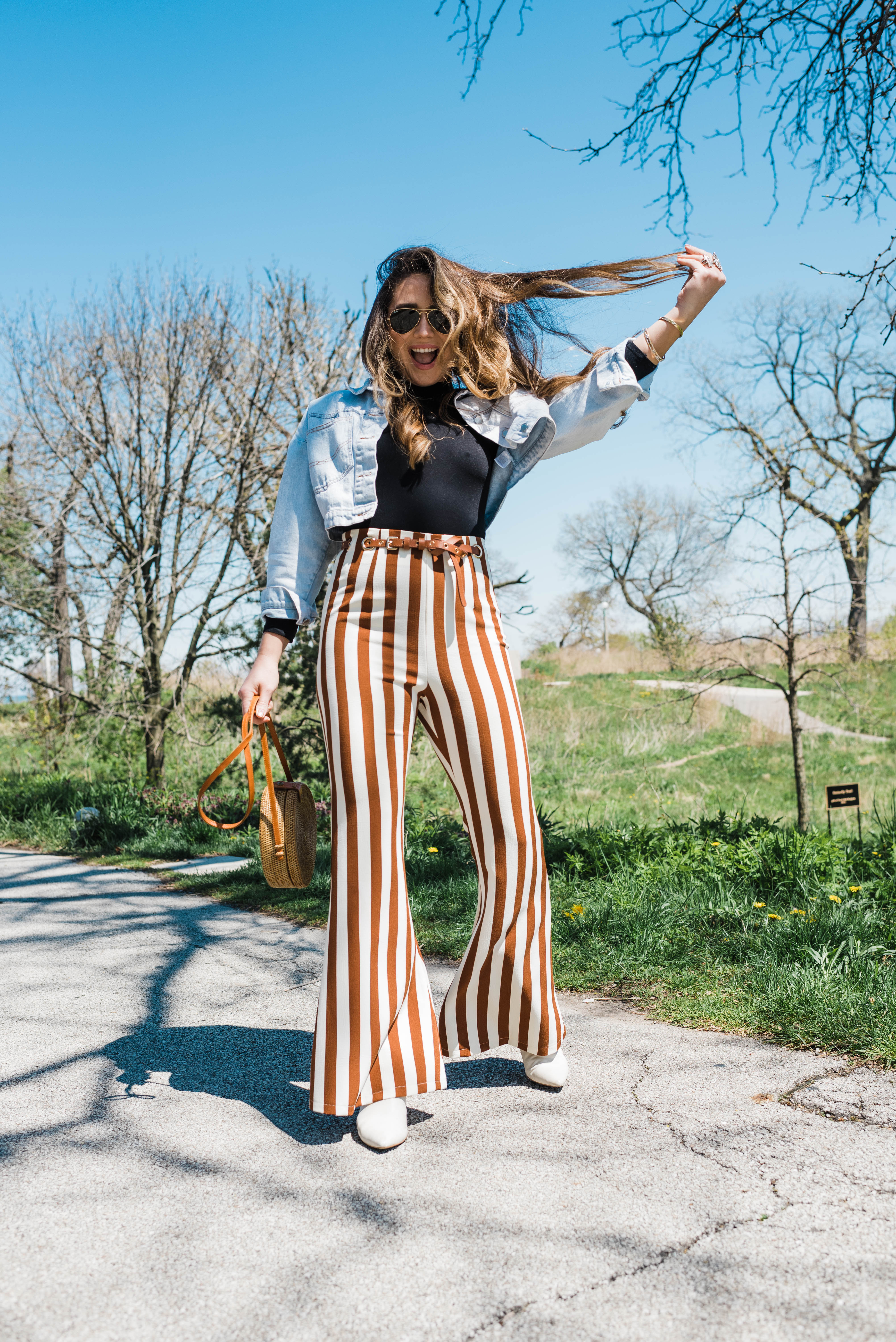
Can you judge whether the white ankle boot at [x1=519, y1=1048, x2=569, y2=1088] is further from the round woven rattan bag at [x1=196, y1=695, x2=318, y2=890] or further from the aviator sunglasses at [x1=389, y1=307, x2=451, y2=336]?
the aviator sunglasses at [x1=389, y1=307, x2=451, y2=336]

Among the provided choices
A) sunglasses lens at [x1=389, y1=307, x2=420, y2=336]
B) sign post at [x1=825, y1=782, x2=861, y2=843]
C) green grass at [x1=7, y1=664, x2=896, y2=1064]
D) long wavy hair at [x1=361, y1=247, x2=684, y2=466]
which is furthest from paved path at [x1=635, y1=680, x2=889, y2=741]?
sunglasses lens at [x1=389, y1=307, x2=420, y2=336]

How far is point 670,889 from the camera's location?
153 inches

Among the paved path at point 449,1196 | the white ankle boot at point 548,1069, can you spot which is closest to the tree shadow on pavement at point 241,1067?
the paved path at point 449,1196

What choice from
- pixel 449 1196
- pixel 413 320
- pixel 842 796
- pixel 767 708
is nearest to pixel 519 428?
pixel 413 320

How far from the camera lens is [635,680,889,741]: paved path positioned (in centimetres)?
1509

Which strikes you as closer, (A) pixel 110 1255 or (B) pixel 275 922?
(A) pixel 110 1255

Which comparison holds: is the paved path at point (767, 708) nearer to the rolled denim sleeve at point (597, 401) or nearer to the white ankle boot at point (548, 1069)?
the rolled denim sleeve at point (597, 401)

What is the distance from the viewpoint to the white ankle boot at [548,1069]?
2.21 m

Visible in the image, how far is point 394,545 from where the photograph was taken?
2.18m

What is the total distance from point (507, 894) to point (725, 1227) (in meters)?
0.80

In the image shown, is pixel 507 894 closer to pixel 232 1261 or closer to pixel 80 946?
pixel 232 1261

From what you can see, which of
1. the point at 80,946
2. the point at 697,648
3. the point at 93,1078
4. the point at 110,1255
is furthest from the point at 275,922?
the point at 697,648

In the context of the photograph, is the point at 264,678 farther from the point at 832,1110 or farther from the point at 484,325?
the point at 832,1110

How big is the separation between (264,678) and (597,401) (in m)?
1.08
